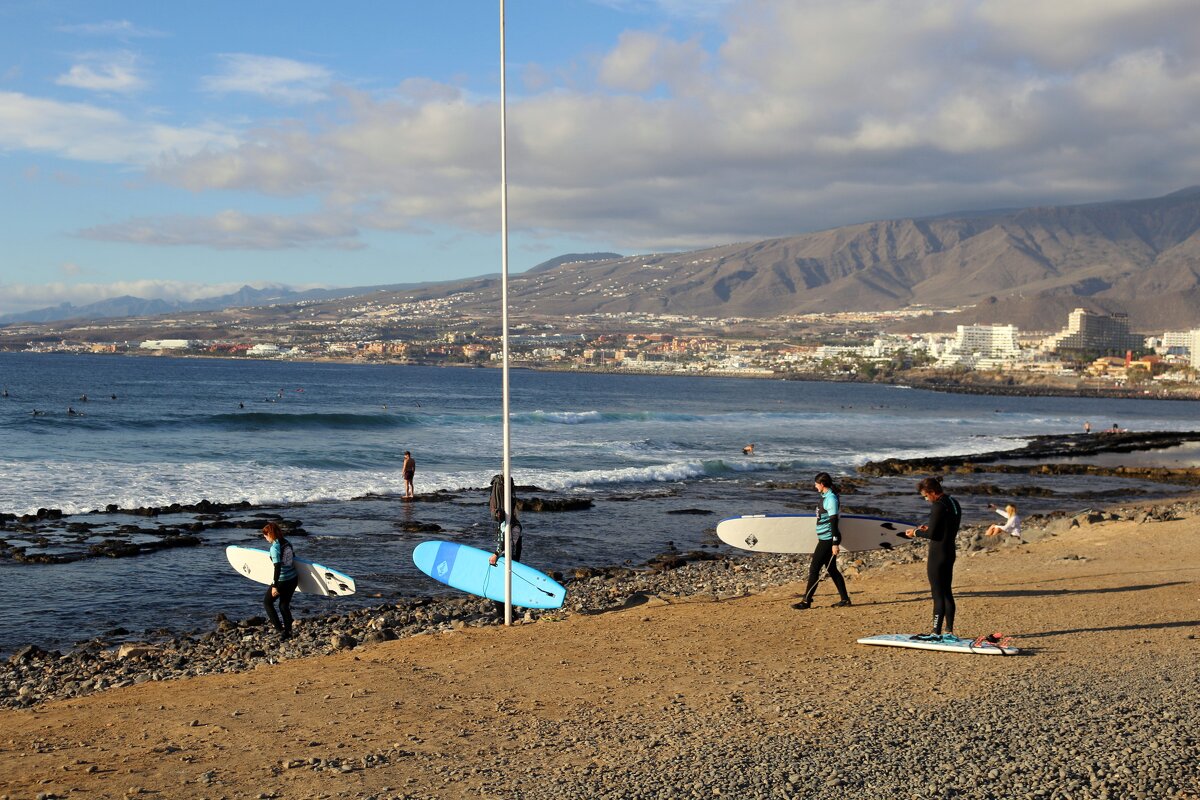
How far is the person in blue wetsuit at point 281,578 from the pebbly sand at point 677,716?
1784mm

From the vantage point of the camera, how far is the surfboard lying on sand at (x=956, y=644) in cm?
970

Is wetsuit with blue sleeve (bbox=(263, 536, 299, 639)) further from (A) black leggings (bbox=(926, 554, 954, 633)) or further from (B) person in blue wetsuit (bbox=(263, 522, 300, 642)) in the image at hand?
(A) black leggings (bbox=(926, 554, 954, 633))

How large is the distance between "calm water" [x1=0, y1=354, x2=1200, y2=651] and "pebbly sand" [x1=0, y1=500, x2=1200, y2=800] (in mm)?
5570

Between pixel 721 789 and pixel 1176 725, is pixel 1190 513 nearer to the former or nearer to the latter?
pixel 1176 725

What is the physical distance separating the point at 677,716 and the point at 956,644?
11.2 feet

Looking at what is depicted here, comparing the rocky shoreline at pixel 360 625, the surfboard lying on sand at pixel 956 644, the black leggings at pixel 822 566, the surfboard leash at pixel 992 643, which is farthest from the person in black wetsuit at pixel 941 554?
the rocky shoreline at pixel 360 625

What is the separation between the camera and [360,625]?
13.8 m

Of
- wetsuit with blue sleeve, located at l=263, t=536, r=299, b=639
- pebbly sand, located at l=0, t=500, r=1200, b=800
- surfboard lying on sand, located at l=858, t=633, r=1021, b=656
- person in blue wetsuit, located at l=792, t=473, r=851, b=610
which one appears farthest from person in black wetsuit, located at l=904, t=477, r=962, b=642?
wetsuit with blue sleeve, located at l=263, t=536, r=299, b=639

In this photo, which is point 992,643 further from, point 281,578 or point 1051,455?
point 1051,455

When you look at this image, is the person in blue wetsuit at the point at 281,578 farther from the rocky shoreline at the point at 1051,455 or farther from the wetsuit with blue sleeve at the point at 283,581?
the rocky shoreline at the point at 1051,455

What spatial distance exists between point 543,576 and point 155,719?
20.3 ft

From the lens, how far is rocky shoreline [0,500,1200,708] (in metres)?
11.3

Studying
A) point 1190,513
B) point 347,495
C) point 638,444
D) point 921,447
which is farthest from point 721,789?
point 921,447

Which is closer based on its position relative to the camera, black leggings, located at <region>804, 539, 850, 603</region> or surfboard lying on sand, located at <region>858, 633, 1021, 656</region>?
surfboard lying on sand, located at <region>858, 633, 1021, 656</region>
